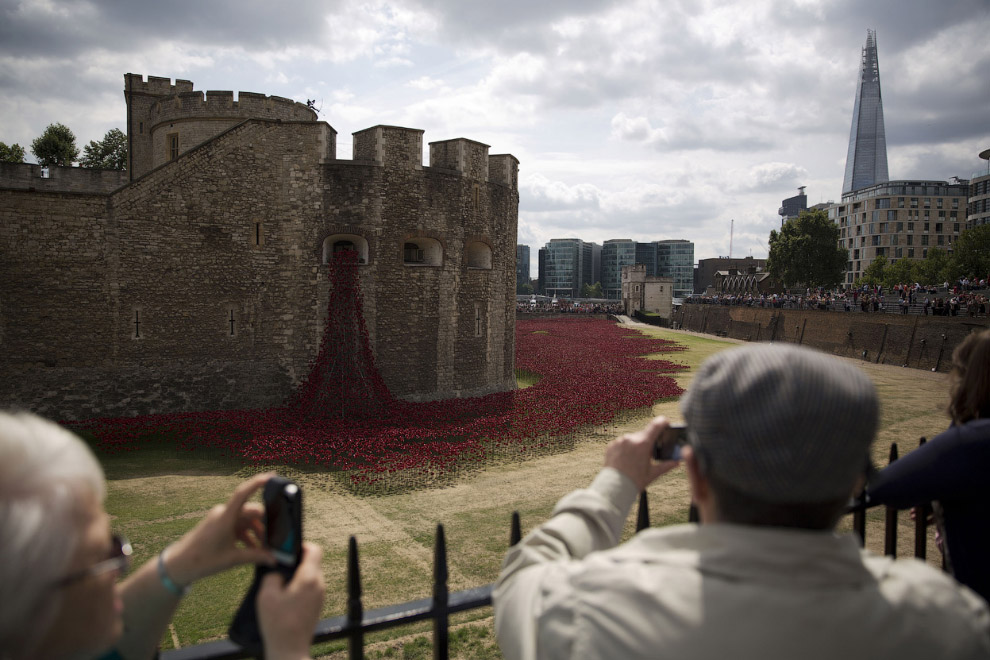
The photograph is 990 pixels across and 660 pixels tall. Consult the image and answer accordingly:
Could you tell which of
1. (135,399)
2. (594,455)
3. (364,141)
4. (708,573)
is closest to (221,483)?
(135,399)

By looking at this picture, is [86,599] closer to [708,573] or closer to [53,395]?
[708,573]

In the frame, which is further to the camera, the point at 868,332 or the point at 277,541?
the point at 868,332

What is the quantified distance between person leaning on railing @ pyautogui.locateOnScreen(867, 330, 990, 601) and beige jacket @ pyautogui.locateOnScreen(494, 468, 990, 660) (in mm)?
946

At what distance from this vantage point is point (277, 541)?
1455 millimetres

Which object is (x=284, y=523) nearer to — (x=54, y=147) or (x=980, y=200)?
(x=54, y=147)

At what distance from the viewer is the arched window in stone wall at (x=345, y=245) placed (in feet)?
51.5

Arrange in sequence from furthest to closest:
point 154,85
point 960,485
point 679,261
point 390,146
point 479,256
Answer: point 679,261
point 154,85
point 479,256
point 390,146
point 960,485

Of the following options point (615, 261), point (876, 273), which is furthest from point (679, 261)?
point (876, 273)

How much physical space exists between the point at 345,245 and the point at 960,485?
1542 centimetres

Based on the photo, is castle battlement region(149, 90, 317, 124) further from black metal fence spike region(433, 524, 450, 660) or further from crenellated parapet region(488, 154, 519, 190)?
black metal fence spike region(433, 524, 450, 660)

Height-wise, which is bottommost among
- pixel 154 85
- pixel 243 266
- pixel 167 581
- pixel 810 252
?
pixel 167 581

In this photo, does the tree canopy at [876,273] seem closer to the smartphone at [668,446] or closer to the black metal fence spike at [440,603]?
the smartphone at [668,446]

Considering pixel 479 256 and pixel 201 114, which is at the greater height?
pixel 201 114

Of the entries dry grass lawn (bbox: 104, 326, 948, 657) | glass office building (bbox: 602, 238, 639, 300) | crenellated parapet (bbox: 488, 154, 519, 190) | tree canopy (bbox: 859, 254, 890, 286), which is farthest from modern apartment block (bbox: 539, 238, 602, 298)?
dry grass lawn (bbox: 104, 326, 948, 657)
